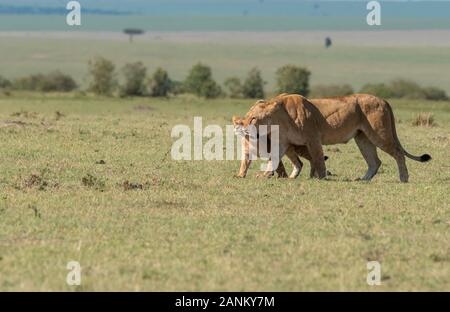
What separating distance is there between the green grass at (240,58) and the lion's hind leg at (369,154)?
2513 inches

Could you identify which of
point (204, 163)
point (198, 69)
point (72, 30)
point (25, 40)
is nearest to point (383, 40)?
point (25, 40)

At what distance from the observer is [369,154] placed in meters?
16.3

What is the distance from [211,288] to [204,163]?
9.35 metres

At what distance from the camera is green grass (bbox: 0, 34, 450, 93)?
90.5 meters

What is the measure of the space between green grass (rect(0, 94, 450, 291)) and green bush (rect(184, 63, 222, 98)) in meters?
28.6

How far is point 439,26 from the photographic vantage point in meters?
A: 177

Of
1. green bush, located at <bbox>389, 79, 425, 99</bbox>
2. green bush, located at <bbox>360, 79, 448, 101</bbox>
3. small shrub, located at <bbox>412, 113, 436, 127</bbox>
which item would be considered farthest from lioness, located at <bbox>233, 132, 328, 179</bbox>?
green bush, located at <bbox>389, 79, 425, 99</bbox>

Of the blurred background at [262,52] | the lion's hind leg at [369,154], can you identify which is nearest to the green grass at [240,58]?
the blurred background at [262,52]

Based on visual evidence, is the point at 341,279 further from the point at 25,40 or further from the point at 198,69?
the point at 25,40

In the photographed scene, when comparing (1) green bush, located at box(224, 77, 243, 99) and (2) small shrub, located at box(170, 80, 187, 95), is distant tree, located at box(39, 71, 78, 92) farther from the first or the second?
(1) green bush, located at box(224, 77, 243, 99)

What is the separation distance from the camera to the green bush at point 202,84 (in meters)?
48.1

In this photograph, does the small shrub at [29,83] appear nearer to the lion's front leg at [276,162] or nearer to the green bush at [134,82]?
the green bush at [134,82]

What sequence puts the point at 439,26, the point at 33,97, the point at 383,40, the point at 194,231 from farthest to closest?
the point at 439,26 < the point at 383,40 < the point at 33,97 < the point at 194,231

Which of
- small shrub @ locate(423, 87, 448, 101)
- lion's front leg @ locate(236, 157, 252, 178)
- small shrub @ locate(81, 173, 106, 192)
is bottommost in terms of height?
small shrub @ locate(81, 173, 106, 192)
